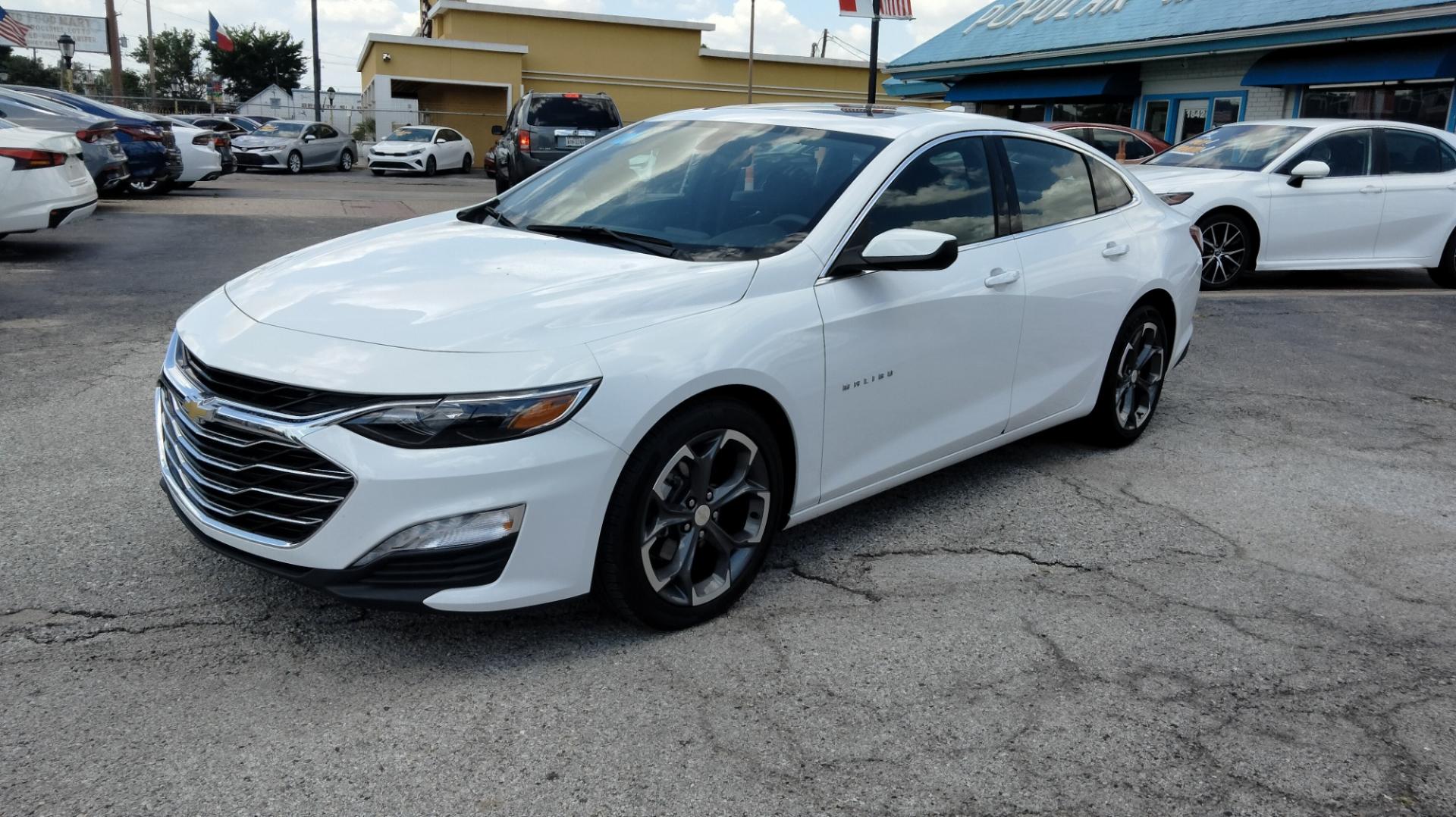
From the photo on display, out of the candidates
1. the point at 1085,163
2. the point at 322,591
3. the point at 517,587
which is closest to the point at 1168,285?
the point at 1085,163

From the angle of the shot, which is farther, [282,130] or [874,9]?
[282,130]

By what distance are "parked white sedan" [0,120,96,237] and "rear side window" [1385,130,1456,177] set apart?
11.9m

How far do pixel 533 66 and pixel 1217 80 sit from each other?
25.2 metres

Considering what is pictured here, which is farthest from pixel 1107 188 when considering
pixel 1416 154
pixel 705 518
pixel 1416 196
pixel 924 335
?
pixel 1416 154

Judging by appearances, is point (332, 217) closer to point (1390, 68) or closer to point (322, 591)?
point (322, 591)

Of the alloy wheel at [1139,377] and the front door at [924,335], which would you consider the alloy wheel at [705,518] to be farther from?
the alloy wheel at [1139,377]

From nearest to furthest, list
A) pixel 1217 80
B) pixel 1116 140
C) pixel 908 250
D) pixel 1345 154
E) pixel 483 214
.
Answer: pixel 908 250
pixel 483 214
pixel 1345 154
pixel 1116 140
pixel 1217 80

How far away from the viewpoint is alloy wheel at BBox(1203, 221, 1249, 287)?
1050 cm

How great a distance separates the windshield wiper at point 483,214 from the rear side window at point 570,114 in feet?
49.3

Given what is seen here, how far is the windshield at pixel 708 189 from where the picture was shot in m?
4.01

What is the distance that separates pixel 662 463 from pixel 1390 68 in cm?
1669

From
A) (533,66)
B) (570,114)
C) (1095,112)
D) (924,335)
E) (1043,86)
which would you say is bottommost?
(924,335)

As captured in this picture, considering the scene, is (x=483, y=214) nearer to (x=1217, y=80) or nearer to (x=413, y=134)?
(x=1217, y=80)

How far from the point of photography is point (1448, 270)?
1156cm
